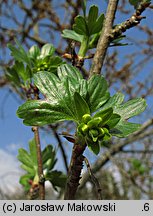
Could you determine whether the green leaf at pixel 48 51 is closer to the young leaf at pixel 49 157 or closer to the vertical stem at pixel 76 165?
the young leaf at pixel 49 157

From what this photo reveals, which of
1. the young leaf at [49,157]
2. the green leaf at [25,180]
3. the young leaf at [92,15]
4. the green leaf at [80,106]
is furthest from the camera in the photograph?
the green leaf at [25,180]

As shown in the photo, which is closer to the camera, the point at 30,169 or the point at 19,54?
the point at 19,54

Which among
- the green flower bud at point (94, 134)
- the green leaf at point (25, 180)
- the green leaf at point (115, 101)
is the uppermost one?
the green leaf at point (115, 101)

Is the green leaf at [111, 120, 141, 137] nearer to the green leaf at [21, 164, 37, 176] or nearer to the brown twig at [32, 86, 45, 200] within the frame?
the brown twig at [32, 86, 45, 200]

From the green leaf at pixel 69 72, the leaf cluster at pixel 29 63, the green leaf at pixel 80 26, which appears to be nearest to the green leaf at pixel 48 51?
the leaf cluster at pixel 29 63

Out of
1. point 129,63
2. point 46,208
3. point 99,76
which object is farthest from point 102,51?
point 129,63

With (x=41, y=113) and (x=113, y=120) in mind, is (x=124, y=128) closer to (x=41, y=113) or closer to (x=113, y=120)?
(x=113, y=120)

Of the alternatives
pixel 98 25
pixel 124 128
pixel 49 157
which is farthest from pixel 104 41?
pixel 49 157
